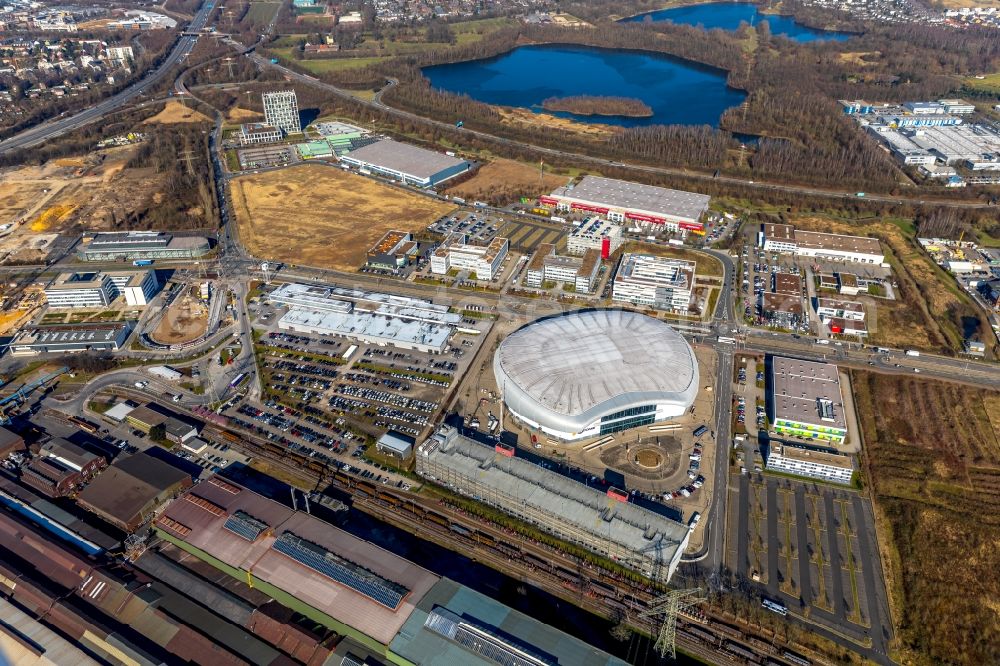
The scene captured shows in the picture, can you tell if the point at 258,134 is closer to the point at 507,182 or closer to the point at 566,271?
the point at 507,182

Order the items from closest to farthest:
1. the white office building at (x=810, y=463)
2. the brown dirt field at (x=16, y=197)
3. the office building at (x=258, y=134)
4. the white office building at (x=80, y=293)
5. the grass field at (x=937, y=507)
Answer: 1. the grass field at (x=937, y=507)
2. the white office building at (x=810, y=463)
3. the white office building at (x=80, y=293)
4. the brown dirt field at (x=16, y=197)
5. the office building at (x=258, y=134)

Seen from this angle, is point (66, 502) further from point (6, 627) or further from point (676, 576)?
point (676, 576)

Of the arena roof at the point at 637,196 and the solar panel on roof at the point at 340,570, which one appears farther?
the arena roof at the point at 637,196

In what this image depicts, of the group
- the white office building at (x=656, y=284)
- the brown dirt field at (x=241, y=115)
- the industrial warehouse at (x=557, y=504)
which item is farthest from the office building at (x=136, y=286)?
the brown dirt field at (x=241, y=115)

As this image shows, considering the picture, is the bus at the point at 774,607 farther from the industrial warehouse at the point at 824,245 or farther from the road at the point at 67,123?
the road at the point at 67,123

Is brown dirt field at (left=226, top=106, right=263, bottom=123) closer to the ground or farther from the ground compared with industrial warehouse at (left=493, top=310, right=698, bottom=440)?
farther from the ground

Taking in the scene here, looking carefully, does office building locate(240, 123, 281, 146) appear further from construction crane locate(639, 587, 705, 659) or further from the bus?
the bus

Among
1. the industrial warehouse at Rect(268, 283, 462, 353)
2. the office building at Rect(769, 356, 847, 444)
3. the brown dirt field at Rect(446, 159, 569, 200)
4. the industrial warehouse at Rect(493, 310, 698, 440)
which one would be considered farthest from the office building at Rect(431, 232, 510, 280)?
the office building at Rect(769, 356, 847, 444)
